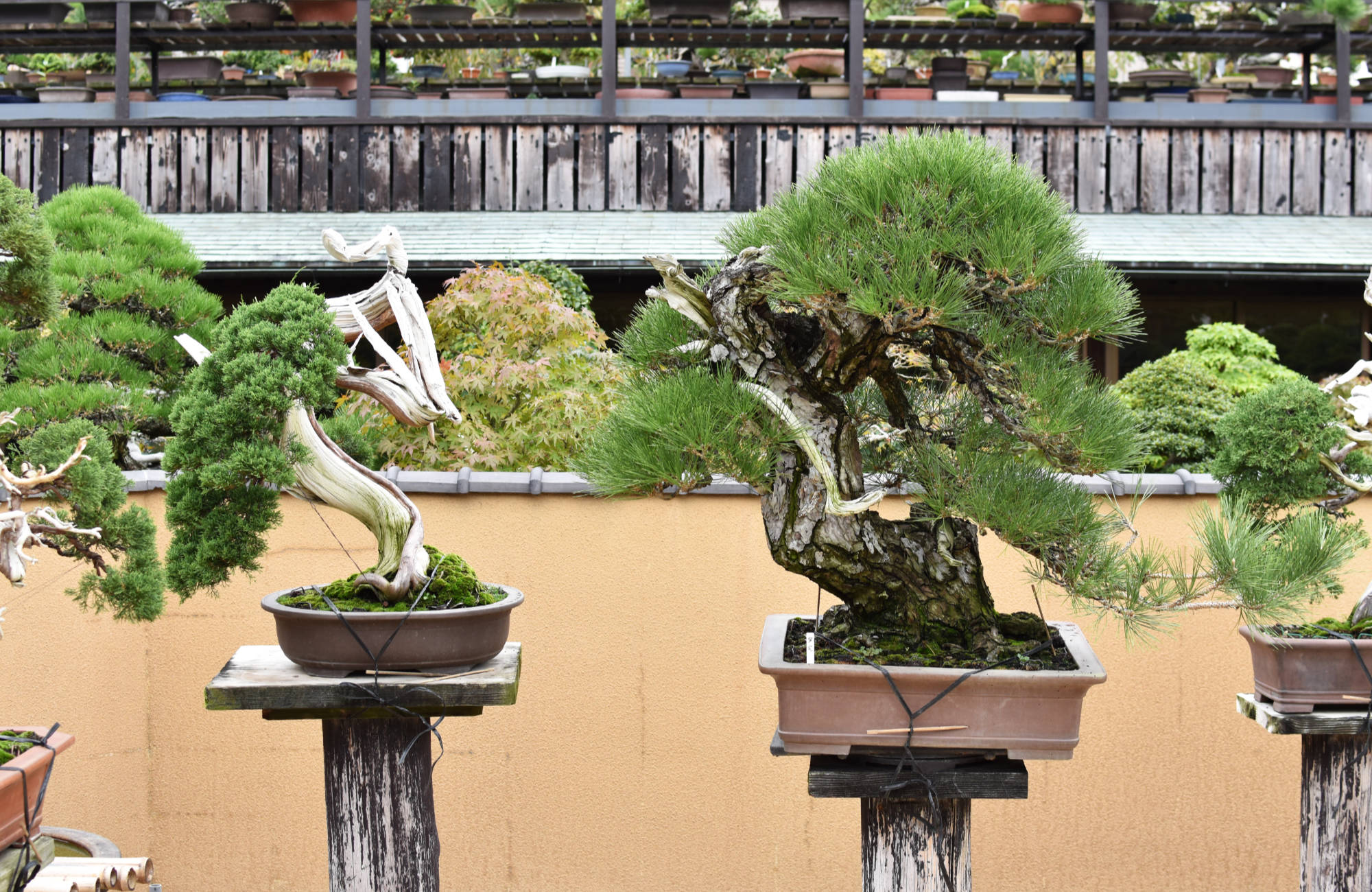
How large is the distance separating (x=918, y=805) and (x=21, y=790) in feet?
5.27

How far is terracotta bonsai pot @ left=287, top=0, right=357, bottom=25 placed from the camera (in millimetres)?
9617

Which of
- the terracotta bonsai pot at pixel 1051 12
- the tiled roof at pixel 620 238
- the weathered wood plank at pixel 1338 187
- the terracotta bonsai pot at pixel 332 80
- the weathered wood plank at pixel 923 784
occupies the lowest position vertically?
the weathered wood plank at pixel 923 784

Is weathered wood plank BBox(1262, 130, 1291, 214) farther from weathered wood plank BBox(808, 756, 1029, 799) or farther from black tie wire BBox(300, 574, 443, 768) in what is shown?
black tie wire BBox(300, 574, 443, 768)

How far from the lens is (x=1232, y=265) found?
276 inches

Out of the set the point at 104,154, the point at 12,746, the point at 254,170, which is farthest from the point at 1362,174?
the point at 104,154

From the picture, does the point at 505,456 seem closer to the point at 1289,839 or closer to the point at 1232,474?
the point at 1232,474

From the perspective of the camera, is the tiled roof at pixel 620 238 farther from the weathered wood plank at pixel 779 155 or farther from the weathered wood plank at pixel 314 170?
the weathered wood plank at pixel 779 155

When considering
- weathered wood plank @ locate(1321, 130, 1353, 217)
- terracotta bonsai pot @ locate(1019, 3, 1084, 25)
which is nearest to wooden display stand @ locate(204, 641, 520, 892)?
weathered wood plank @ locate(1321, 130, 1353, 217)

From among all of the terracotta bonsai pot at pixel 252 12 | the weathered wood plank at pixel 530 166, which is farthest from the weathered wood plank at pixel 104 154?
the weathered wood plank at pixel 530 166

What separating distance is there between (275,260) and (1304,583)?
6.31 metres

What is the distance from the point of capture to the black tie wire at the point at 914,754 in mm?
1958

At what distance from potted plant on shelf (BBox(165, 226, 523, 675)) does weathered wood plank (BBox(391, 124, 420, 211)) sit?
5951mm

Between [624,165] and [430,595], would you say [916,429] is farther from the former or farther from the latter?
[624,165]

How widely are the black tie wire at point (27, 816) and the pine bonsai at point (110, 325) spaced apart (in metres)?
1.28
